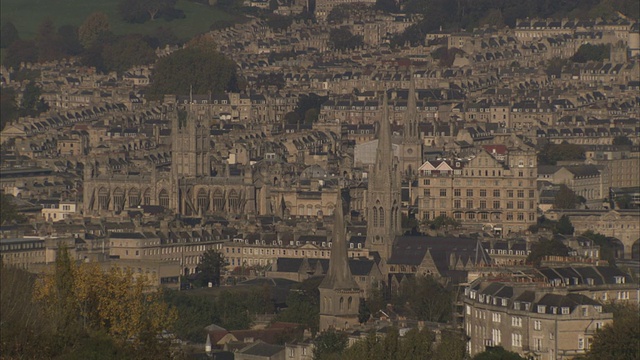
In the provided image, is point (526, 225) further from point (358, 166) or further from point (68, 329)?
point (68, 329)

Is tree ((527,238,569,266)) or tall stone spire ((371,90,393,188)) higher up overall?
tall stone spire ((371,90,393,188))

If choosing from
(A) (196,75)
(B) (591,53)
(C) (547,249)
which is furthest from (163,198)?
(B) (591,53)

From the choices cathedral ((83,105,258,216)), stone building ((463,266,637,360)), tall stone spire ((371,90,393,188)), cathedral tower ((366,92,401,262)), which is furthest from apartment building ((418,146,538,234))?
stone building ((463,266,637,360))

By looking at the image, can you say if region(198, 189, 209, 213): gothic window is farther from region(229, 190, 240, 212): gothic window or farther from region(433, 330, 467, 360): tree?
region(433, 330, 467, 360): tree

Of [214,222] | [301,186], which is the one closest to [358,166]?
[301,186]

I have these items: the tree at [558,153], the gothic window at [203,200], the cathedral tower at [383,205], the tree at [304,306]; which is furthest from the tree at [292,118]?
the tree at [304,306]

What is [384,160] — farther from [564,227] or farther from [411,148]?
[411,148]
